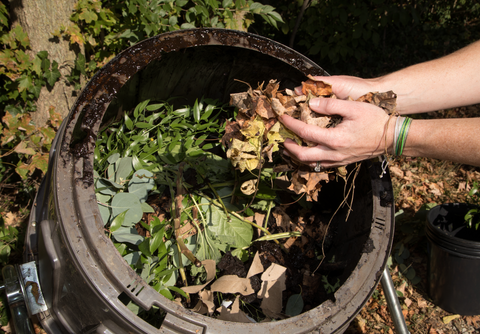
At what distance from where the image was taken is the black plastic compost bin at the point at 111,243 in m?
1.03

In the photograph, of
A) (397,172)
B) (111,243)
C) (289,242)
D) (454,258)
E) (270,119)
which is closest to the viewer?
(111,243)

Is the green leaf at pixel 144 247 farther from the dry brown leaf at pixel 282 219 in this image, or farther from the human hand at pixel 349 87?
the human hand at pixel 349 87

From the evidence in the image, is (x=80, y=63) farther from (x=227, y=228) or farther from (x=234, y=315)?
(x=234, y=315)

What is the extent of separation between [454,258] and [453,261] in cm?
3

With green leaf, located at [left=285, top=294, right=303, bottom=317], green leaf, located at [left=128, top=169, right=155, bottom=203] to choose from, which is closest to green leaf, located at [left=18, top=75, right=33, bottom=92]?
green leaf, located at [left=128, top=169, right=155, bottom=203]

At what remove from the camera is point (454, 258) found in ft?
7.03

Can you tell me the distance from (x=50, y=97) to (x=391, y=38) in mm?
4223

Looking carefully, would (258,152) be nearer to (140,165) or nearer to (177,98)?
(140,165)

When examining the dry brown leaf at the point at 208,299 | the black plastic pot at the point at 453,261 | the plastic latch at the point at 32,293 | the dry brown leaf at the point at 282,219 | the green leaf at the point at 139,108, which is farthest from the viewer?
the black plastic pot at the point at 453,261

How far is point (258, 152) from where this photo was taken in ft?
4.31

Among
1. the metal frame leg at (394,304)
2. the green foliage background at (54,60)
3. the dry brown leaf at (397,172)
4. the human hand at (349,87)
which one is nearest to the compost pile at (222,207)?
the human hand at (349,87)

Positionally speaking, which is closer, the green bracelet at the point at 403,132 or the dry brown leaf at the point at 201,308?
the green bracelet at the point at 403,132

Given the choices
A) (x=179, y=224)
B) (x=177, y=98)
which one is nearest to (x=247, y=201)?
(x=179, y=224)

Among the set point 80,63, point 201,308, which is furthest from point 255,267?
point 80,63
